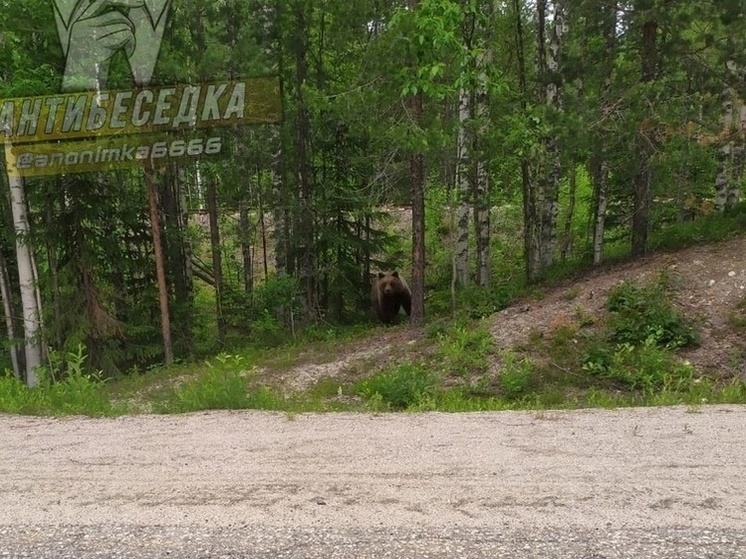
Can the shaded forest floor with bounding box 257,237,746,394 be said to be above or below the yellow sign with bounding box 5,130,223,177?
below

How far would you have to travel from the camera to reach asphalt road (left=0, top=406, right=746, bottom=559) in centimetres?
340

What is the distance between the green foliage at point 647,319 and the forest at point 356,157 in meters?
2.65

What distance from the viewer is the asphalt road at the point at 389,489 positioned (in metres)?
3.40

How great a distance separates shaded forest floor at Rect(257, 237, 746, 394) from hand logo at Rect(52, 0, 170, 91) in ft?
21.8

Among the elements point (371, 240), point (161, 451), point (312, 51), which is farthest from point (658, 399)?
point (312, 51)

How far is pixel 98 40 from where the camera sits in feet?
37.9

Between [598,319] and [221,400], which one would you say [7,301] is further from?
[598,319]

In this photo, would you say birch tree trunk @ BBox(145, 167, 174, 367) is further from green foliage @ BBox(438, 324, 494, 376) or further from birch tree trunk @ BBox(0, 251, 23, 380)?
green foliage @ BBox(438, 324, 494, 376)

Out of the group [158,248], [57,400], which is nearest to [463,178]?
[158,248]

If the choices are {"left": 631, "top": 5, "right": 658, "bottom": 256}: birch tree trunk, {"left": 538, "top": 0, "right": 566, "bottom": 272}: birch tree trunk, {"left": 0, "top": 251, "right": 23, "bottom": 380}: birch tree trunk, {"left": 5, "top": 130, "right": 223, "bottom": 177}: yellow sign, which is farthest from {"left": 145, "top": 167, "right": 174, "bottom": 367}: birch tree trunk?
{"left": 631, "top": 5, "right": 658, "bottom": 256}: birch tree trunk

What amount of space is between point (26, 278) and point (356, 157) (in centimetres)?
830

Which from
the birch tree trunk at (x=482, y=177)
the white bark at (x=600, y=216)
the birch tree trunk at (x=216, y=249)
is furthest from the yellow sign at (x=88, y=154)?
the white bark at (x=600, y=216)

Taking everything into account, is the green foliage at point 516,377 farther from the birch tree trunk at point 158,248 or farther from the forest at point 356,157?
the birch tree trunk at point 158,248

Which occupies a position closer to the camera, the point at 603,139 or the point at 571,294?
the point at 603,139
